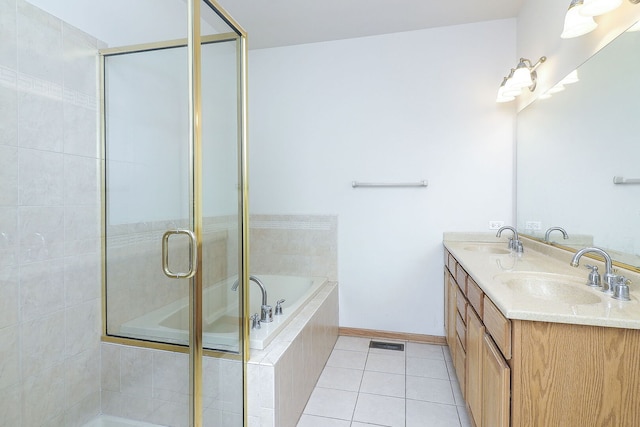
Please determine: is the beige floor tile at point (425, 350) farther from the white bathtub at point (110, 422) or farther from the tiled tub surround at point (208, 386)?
the white bathtub at point (110, 422)

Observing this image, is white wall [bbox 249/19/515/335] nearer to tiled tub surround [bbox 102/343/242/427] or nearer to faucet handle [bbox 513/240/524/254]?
faucet handle [bbox 513/240/524/254]

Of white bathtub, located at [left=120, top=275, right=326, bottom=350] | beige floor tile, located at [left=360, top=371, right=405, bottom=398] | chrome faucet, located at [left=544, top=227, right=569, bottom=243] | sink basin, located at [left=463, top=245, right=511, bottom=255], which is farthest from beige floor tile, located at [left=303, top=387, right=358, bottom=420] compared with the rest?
chrome faucet, located at [left=544, top=227, right=569, bottom=243]

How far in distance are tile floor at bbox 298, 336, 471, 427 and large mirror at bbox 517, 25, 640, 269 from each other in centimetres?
114

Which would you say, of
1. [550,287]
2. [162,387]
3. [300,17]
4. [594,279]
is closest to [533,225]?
[550,287]

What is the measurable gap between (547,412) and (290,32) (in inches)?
117

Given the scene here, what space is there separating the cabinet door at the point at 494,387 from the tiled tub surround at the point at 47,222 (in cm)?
176

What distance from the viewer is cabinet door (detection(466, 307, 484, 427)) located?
1384 mm

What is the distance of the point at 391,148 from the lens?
9.15 feet

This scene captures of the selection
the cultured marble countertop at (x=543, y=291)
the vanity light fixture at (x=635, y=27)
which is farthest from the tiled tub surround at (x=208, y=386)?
the vanity light fixture at (x=635, y=27)

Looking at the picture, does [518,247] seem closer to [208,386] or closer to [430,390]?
[430,390]

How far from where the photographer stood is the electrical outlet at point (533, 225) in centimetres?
217

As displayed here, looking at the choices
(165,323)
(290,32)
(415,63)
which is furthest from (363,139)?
(165,323)

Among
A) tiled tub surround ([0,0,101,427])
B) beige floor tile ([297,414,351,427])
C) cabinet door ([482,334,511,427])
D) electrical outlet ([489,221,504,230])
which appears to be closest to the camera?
cabinet door ([482,334,511,427])

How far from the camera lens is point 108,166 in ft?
5.31
